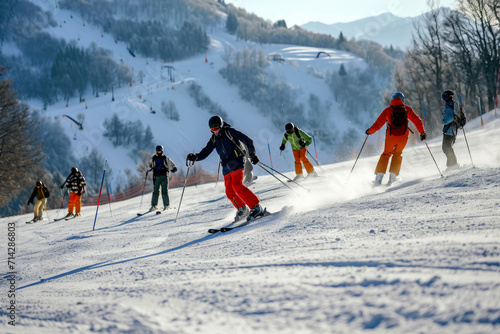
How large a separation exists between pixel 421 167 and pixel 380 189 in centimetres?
358

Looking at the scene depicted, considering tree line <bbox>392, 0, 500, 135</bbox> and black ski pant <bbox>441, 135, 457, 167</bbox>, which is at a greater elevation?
tree line <bbox>392, 0, 500, 135</bbox>

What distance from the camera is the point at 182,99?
106938 mm

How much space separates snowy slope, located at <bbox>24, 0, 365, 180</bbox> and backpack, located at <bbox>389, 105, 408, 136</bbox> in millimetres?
60877

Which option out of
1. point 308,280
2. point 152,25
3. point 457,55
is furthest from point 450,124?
point 152,25

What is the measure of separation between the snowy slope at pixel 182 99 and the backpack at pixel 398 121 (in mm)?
60877

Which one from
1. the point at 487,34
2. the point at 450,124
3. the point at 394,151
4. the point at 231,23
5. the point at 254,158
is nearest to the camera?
the point at 254,158

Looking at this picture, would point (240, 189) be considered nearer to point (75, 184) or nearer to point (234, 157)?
point (234, 157)

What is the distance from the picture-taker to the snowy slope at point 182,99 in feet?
281

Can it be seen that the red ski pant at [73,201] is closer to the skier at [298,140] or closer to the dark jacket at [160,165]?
the dark jacket at [160,165]

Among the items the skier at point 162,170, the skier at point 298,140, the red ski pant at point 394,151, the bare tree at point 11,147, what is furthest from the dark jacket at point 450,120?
the bare tree at point 11,147

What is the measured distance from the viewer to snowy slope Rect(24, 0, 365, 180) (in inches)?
3369

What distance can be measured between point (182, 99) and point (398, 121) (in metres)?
104

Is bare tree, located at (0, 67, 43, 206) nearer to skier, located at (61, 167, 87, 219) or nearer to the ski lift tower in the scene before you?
skier, located at (61, 167, 87, 219)

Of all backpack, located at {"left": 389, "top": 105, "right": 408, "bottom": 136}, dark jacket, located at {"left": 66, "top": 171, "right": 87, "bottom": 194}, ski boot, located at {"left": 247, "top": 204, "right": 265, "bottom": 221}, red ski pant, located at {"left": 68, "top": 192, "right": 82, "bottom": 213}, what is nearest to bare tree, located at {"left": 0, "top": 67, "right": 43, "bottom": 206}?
red ski pant, located at {"left": 68, "top": 192, "right": 82, "bottom": 213}
